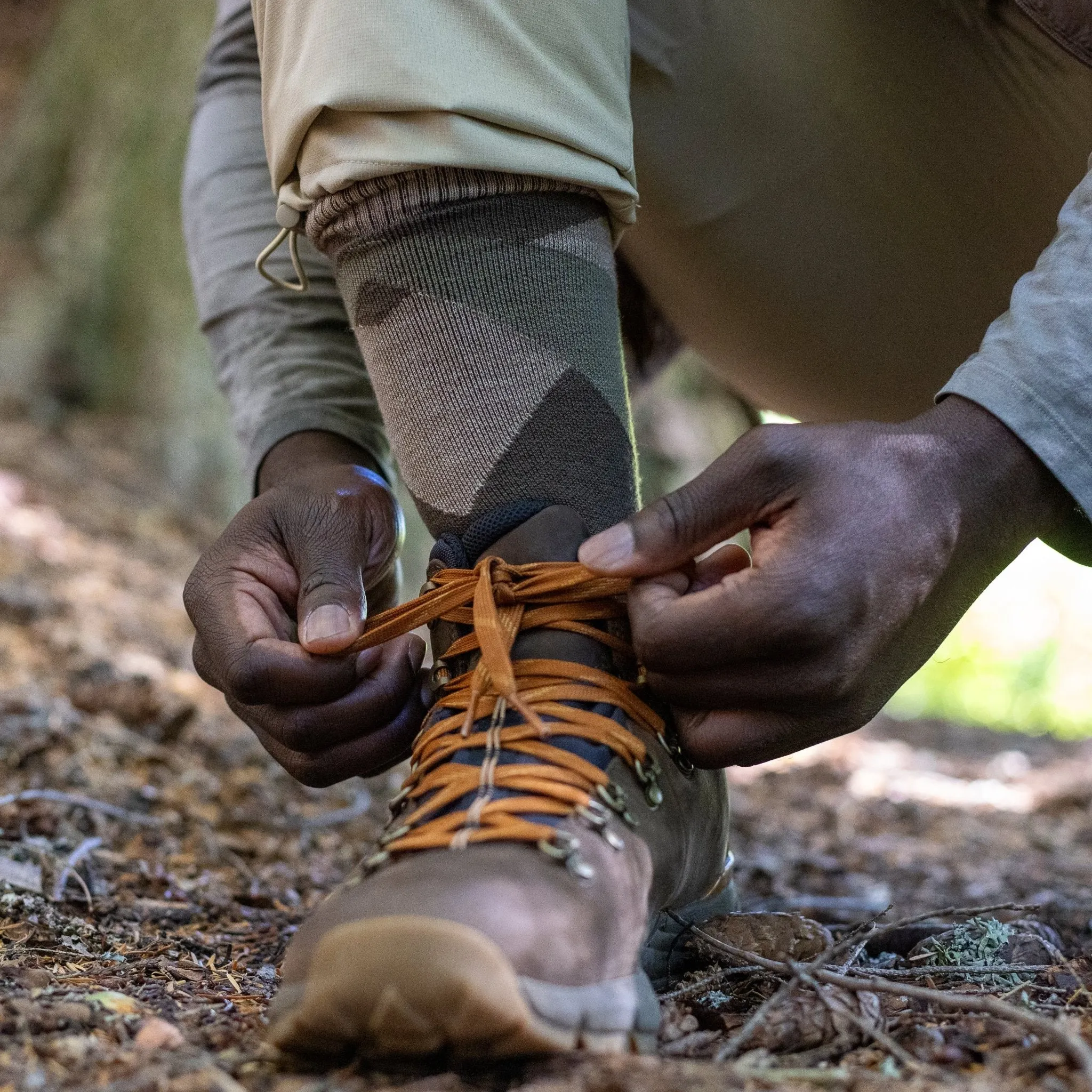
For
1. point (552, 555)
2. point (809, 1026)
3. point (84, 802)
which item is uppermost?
point (552, 555)

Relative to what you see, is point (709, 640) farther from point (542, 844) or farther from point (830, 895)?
point (830, 895)

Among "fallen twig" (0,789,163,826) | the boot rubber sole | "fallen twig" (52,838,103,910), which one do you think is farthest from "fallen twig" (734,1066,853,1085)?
"fallen twig" (0,789,163,826)

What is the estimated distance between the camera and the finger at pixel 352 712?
120cm

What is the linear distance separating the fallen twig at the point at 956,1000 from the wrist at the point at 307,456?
80 cm

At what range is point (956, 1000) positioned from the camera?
88cm

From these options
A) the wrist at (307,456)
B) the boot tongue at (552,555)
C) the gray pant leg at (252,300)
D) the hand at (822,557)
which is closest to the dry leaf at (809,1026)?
the hand at (822,557)

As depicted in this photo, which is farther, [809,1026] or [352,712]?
[352,712]

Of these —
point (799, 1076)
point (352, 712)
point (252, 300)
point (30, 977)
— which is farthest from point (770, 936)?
point (252, 300)

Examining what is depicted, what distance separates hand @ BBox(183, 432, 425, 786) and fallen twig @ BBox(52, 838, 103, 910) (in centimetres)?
30

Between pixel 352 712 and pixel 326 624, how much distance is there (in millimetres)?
103

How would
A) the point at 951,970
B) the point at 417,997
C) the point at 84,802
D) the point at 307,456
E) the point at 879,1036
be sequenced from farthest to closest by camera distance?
the point at 84,802
the point at 307,456
the point at 951,970
the point at 879,1036
the point at 417,997

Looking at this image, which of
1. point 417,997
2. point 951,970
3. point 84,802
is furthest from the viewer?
point 84,802

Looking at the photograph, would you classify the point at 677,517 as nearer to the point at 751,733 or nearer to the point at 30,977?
the point at 751,733

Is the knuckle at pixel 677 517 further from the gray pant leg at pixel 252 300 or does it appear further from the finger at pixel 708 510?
the gray pant leg at pixel 252 300
